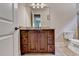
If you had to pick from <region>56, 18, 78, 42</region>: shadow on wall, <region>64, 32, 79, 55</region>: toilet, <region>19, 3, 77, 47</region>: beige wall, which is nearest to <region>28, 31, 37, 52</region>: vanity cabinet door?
<region>19, 3, 77, 47</region>: beige wall

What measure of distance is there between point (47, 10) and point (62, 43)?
83 centimetres

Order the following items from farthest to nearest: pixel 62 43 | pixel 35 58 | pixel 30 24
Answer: pixel 30 24 → pixel 62 43 → pixel 35 58

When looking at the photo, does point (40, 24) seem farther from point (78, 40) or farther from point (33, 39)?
point (78, 40)

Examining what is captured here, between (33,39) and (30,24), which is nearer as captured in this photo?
(30,24)

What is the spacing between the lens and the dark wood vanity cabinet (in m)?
3.03

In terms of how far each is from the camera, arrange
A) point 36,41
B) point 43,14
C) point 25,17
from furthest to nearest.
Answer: point 36,41 → point 43,14 → point 25,17

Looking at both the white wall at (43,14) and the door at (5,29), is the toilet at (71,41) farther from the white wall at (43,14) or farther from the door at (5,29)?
the door at (5,29)

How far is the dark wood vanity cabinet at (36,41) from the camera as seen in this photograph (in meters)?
3.03

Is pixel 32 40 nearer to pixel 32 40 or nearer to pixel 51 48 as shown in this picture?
pixel 32 40

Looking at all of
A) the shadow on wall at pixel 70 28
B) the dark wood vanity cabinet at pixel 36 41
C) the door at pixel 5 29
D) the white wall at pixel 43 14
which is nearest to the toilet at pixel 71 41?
the shadow on wall at pixel 70 28

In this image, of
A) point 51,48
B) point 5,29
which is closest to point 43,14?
point 51,48

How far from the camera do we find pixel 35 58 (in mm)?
686

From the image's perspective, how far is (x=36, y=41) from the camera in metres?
3.05

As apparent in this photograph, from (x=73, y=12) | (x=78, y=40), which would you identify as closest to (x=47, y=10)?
(x=73, y=12)
